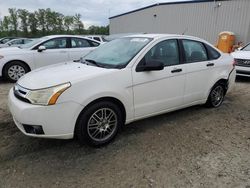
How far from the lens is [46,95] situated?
9.53 ft

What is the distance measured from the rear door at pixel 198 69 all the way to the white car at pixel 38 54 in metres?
4.63

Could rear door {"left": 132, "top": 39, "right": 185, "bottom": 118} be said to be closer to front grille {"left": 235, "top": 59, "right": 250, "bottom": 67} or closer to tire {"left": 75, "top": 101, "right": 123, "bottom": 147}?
tire {"left": 75, "top": 101, "right": 123, "bottom": 147}

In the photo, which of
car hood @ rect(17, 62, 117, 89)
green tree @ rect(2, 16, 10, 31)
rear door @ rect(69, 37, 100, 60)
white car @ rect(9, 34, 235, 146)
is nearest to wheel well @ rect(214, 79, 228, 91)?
→ white car @ rect(9, 34, 235, 146)

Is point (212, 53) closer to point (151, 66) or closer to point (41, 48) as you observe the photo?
point (151, 66)

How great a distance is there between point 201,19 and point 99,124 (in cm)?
1690

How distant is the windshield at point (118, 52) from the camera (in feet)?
11.9

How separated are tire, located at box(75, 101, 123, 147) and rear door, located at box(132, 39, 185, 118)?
0.39 meters

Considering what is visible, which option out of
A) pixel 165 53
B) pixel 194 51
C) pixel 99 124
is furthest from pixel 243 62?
pixel 99 124

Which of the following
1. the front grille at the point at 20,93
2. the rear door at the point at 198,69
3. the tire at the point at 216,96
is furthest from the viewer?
the tire at the point at 216,96

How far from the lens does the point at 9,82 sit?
7.36m

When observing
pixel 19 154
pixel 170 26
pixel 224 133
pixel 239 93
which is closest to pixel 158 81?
pixel 224 133

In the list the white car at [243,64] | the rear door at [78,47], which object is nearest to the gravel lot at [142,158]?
the rear door at [78,47]

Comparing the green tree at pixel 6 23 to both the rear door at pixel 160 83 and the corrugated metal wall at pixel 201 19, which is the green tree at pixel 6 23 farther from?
the rear door at pixel 160 83

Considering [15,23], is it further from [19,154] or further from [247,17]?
[19,154]
